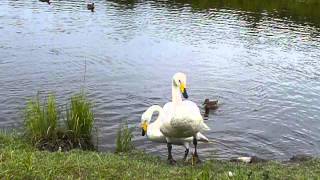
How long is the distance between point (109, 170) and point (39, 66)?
15.1 m

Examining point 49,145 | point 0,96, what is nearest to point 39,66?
point 0,96

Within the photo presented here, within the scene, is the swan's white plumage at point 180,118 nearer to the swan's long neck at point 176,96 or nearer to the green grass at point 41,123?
the swan's long neck at point 176,96

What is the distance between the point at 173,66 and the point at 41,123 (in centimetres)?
1354

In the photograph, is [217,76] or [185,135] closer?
[185,135]

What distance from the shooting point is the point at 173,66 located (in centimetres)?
2612

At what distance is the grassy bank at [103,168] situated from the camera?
9.16 metres

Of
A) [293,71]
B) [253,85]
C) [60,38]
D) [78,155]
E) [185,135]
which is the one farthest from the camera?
[60,38]

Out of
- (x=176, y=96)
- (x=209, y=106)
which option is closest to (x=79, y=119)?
(x=176, y=96)

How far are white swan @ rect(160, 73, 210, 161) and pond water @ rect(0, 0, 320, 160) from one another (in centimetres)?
229

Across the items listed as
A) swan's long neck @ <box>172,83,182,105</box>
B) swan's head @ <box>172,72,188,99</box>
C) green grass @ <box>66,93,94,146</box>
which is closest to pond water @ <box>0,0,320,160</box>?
green grass @ <box>66,93,94,146</box>

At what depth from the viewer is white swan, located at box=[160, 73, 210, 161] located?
39.7ft

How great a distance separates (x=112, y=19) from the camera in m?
38.0

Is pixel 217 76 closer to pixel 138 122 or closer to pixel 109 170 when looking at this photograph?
pixel 138 122

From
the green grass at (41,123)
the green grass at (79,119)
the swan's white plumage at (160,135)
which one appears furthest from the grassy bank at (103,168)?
the green grass at (79,119)
